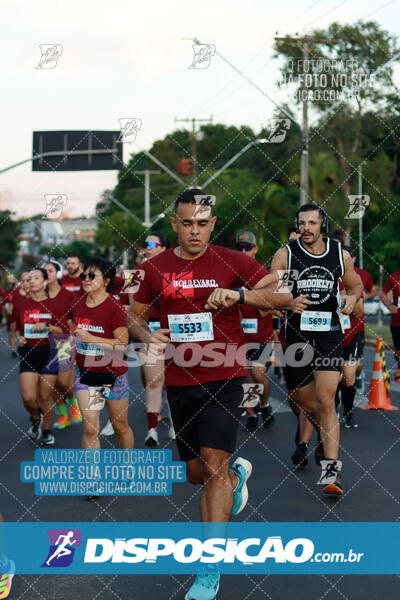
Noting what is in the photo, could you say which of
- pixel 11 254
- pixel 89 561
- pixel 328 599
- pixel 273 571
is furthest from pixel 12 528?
pixel 11 254

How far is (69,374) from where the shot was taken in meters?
9.05

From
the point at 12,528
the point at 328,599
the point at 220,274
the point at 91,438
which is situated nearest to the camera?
the point at 328,599

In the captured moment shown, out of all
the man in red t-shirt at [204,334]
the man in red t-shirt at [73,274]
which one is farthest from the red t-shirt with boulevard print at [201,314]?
the man in red t-shirt at [73,274]

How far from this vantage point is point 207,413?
4.51 meters

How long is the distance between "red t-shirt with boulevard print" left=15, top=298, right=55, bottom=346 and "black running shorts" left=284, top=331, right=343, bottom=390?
115 inches

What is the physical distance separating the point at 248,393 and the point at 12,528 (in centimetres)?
427

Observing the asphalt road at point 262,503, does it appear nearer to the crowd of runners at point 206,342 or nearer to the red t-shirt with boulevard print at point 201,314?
the crowd of runners at point 206,342

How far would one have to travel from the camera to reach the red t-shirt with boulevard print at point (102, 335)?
21.7 ft

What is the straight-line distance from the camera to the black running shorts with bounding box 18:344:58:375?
8.41 m

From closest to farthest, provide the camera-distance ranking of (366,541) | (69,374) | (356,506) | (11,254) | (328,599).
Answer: (328,599)
(366,541)
(356,506)
(69,374)
(11,254)

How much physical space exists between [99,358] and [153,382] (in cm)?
213

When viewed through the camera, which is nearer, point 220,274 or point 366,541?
point 220,274

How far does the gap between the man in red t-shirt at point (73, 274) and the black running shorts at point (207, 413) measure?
5.76m

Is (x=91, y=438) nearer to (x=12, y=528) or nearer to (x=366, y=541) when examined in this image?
(x=12, y=528)
